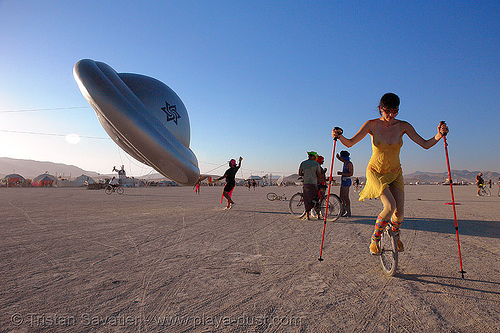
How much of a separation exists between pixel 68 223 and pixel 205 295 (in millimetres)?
5972

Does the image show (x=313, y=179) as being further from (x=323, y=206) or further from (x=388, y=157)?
(x=388, y=157)

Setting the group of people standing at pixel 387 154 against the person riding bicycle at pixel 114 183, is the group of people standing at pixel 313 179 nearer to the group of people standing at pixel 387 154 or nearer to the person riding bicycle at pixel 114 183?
the group of people standing at pixel 387 154

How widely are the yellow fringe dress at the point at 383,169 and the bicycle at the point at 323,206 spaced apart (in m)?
4.09

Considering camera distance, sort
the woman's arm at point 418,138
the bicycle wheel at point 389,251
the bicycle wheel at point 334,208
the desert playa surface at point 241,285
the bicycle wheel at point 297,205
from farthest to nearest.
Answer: the bicycle wheel at point 297,205, the bicycle wheel at point 334,208, the woman's arm at point 418,138, the bicycle wheel at point 389,251, the desert playa surface at point 241,285

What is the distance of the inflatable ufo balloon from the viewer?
24.8 ft

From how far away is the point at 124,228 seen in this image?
600 centimetres

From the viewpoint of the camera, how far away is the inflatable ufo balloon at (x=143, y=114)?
7.55 m

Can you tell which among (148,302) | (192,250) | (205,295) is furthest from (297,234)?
(148,302)

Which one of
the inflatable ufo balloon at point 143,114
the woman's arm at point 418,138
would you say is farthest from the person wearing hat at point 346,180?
the inflatable ufo balloon at point 143,114

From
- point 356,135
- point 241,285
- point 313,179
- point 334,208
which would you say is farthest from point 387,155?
point 334,208

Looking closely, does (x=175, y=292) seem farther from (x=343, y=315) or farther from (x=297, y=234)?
(x=297, y=234)

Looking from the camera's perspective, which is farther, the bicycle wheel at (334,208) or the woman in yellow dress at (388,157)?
the bicycle wheel at (334,208)

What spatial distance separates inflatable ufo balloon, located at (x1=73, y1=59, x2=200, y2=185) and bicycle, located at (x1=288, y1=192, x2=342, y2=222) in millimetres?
4094

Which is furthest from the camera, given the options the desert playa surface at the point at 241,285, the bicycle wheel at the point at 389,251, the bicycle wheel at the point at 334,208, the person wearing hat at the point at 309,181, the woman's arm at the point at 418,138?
the person wearing hat at the point at 309,181
